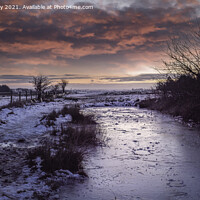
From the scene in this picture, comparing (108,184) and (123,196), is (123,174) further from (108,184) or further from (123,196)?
(123,196)

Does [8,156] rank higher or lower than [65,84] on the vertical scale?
lower

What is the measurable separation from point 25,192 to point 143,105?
71.3 feet

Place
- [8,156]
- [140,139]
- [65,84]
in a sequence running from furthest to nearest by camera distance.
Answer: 1. [65,84]
2. [140,139]
3. [8,156]

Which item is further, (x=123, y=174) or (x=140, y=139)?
(x=140, y=139)

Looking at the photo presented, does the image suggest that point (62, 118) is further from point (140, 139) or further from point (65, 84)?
point (65, 84)

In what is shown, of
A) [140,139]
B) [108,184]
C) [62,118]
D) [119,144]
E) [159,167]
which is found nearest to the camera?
[108,184]

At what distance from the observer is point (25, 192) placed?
352 centimetres

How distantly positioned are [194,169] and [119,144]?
2.85m

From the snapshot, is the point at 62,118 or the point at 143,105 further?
the point at 143,105

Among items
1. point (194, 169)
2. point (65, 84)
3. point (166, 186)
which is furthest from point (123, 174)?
point (65, 84)

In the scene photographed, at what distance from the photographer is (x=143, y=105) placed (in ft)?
79.5

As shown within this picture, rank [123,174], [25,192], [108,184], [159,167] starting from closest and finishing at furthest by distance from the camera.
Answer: [25,192]
[108,184]
[123,174]
[159,167]

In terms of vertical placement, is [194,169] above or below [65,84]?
below

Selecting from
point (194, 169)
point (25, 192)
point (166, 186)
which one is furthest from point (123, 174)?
point (25, 192)
